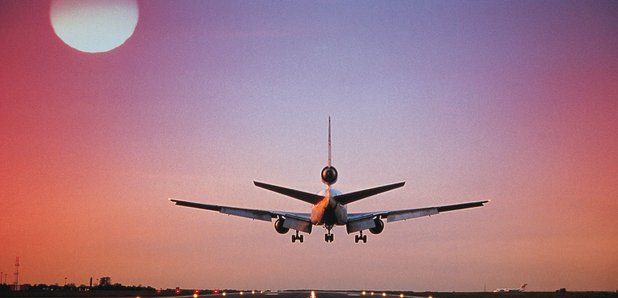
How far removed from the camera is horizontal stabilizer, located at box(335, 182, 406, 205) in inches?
1706

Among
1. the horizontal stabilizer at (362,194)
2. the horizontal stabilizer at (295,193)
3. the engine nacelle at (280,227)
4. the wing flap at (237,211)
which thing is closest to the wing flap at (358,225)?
the engine nacelle at (280,227)

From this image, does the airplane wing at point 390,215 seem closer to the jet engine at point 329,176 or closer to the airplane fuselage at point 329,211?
the airplane fuselage at point 329,211

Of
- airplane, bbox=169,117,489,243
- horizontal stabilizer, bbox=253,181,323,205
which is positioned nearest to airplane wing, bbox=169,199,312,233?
airplane, bbox=169,117,489,243

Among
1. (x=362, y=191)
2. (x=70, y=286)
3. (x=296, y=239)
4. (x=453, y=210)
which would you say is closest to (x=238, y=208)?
(x=296, y=239)

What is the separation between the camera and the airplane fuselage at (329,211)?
51.4 m

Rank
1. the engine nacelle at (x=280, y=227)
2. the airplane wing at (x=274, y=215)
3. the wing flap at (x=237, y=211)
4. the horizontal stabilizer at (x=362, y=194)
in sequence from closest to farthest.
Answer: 1. the horizontal stabilizer at (x=362, y=194)
2. the wing flap at (x=237, y=211)
3. the airplane wing at (x=274, y=215)
4. the engine nacelle at (x=280, y=227)

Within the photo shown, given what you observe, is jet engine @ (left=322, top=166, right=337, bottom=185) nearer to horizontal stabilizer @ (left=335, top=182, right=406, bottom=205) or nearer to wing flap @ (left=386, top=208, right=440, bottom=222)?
horizontal stabilizer @ (left=335, top=182, right=406, bottom=205)

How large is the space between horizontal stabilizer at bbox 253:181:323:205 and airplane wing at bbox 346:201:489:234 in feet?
25.9

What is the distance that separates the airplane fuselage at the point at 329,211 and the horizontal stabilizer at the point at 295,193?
0.62 meters

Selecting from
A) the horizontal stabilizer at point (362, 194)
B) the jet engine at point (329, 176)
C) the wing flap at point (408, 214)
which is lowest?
the wing flap at point (408, 214)

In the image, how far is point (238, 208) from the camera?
5912 cm

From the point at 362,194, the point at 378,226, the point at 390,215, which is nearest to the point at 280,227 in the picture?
the point at 378,226

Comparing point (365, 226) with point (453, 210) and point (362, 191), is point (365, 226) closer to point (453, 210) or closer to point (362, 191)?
point (453, 210)

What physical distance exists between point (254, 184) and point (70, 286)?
102726mm
